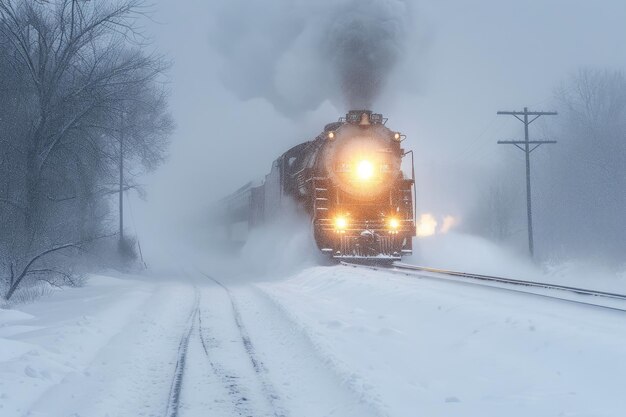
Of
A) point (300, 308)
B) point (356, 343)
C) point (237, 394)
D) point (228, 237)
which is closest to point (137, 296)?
point (300, 308)

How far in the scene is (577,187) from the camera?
3806cm

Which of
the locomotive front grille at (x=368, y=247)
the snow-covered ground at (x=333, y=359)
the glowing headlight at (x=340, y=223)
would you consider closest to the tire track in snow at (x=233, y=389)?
the snow-covered ground at (x=333, y=359)

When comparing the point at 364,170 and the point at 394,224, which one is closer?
the point at 364,170

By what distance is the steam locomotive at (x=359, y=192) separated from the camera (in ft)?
57.6

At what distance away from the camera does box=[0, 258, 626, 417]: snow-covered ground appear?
17.1 feet

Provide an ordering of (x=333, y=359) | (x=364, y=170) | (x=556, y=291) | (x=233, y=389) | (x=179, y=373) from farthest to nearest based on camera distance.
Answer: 1. (x=364, y=170)
2. (x=556, y=291)
3. (x=333, y=359)
4. (x=179, y=373)
5. (x=233, y=389)

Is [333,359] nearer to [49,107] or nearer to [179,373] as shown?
[179,373]

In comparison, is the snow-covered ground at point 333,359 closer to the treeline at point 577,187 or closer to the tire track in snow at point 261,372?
the tire track in snow at point 261,372

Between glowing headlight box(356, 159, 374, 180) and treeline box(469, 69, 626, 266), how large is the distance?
18655mm

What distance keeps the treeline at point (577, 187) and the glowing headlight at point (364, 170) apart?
61.2 ft

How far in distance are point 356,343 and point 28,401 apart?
157 inches

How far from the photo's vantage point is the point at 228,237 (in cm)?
3562

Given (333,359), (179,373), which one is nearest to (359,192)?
(333,359)

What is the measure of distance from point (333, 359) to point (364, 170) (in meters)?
11.5
